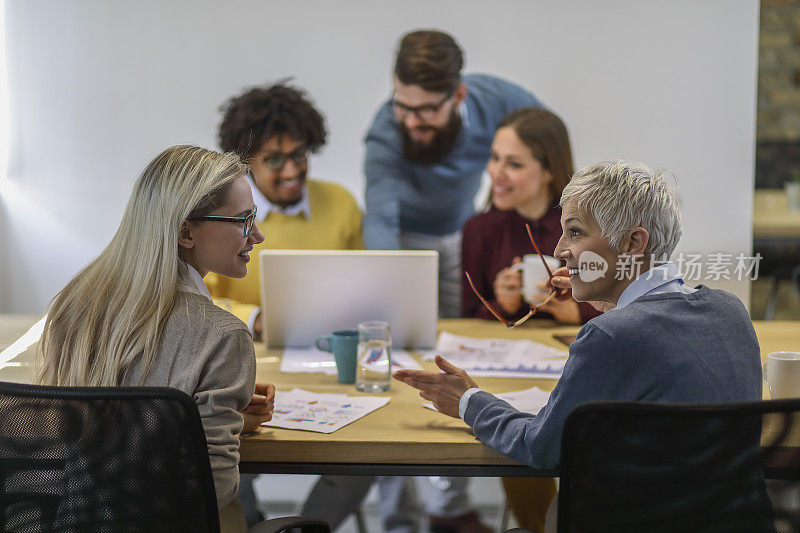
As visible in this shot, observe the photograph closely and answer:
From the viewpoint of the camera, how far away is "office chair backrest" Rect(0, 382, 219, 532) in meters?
1.16

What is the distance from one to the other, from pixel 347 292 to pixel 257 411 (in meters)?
0.66

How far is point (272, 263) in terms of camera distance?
2.17 metres

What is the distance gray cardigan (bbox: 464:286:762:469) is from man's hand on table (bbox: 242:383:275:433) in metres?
0.48

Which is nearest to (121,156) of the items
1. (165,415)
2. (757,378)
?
(165,415)

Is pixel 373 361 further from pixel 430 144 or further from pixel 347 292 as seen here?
pixel 430 144

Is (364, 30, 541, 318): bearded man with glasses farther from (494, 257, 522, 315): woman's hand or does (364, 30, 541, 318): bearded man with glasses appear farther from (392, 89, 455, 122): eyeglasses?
(494, 257, 522, 315): woman's hand

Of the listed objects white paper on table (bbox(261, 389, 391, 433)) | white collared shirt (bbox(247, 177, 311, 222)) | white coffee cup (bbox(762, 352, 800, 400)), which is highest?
white collared shirt (bbox(247, 177, 311, 222))

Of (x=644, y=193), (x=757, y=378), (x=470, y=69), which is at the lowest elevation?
(x=757, y=378)

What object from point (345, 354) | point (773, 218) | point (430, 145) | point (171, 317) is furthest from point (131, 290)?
point (773, 218)

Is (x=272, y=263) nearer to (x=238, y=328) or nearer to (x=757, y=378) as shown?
(x=238, y=328)

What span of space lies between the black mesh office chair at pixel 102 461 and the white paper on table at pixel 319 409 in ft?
1.28

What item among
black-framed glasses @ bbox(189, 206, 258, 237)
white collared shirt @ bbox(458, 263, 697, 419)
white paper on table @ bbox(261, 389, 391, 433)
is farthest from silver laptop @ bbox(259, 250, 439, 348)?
white collared shirt @ bbox(458, 263, 697, 419)

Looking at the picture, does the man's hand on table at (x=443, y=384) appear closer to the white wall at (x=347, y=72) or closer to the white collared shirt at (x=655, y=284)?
the white collared shirt at (x=655, y=284)

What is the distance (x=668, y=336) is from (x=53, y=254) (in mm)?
2992
